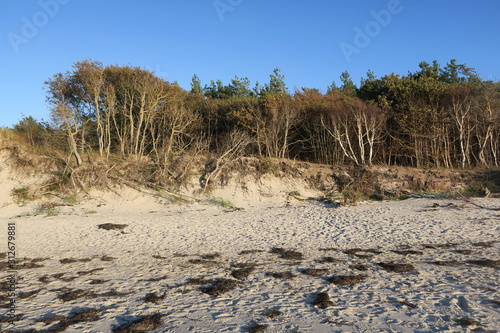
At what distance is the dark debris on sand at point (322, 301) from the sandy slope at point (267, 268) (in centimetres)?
8

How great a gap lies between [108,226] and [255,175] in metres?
8.62

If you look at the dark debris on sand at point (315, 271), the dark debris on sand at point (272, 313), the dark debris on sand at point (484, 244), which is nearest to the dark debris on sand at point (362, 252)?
the dark debris on sand at point (315, 271)

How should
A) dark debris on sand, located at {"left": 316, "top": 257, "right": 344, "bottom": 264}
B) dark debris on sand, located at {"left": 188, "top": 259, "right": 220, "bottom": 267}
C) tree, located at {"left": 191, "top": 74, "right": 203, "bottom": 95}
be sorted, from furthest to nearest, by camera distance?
tree, located at {"left": 191, "top": 74, "right": 203, "bottom": 95}, dark debris on sand, located at {"left": 188, "top": 259, "right": 220, "bottom": 267}, dark debris on sand, located at {"left": 316, "top": 257, "right": 344, "bottom": 264}

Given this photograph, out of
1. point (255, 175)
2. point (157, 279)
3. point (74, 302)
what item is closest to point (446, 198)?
point (255, 175)

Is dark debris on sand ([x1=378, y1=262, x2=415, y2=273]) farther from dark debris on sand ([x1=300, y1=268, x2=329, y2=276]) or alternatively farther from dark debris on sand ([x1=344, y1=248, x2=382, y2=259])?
dark debris on sand ([x1=300, y1=268, x2=329, y2=276])

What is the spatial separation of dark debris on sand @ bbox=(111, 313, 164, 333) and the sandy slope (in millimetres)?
114

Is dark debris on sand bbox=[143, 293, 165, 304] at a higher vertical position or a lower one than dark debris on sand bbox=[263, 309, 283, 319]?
higher

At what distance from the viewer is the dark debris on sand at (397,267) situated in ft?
22.7

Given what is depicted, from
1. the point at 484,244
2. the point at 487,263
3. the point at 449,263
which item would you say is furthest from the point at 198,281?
the point at 484,244

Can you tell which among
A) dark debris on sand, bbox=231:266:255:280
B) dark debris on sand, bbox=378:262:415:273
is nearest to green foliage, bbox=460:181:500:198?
dark debris on sand, bbox=378:262:415:273

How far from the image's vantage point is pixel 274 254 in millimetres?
8797

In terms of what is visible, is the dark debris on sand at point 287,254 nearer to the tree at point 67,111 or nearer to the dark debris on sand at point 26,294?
the dark debris on sand at point 26,294

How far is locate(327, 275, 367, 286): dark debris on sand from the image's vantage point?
6.27 meters

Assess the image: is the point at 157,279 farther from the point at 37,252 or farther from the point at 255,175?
the point at 255,175
